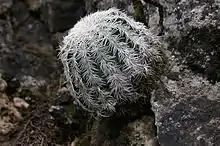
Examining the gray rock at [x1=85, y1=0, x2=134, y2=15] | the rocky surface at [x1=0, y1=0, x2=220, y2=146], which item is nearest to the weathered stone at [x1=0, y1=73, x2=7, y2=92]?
the rocky surface at [x1=0, y1=0, x2=220, y2=146]

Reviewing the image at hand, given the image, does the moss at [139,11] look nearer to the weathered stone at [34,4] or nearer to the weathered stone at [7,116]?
the weathered stone at [7,116]

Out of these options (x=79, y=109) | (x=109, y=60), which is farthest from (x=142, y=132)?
(x=79, y=109)

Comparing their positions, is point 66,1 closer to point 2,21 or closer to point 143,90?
point 2,21

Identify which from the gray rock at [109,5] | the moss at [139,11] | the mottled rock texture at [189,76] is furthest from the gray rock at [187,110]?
the gray rock at [109,5]

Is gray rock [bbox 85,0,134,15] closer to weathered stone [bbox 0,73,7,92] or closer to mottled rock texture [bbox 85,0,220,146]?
mottled rock texture [bbox 85,0,220,146]

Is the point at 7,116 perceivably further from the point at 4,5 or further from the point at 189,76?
the point at 189,76

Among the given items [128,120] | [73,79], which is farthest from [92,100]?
[128,120]
